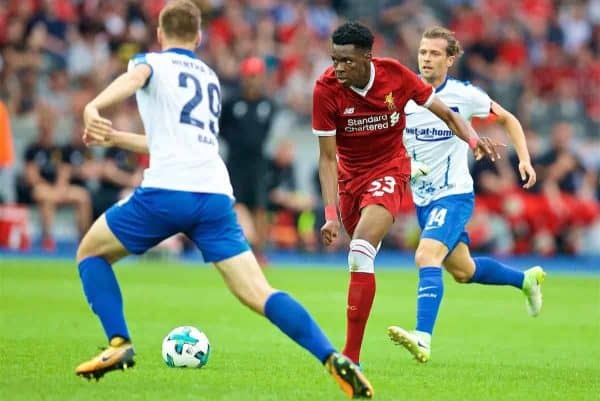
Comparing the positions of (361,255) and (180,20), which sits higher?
(180,20)

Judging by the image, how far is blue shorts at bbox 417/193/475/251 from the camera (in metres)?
10.5

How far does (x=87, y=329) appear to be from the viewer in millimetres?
11961

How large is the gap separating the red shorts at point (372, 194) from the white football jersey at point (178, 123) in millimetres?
1931

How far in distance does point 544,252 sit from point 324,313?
35.0 feet

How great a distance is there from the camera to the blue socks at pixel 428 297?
10.1 m

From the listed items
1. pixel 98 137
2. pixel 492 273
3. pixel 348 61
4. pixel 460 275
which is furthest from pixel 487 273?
pixel 98 137

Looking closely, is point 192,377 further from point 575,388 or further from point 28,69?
point 28,69

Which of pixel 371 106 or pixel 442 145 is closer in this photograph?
pixel 371 106

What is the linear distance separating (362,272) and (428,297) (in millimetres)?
1286

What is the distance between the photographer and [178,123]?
758cm

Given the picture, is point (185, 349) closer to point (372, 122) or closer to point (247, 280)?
point (247, 280)

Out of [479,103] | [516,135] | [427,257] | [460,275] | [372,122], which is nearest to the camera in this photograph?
[372,122]

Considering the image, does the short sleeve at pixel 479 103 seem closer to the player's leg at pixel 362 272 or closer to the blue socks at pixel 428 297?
the blue socks at pixel 428 297

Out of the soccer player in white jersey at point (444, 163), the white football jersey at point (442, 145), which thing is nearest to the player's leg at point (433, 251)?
the soccer player in white jersey at point (444, 163)
